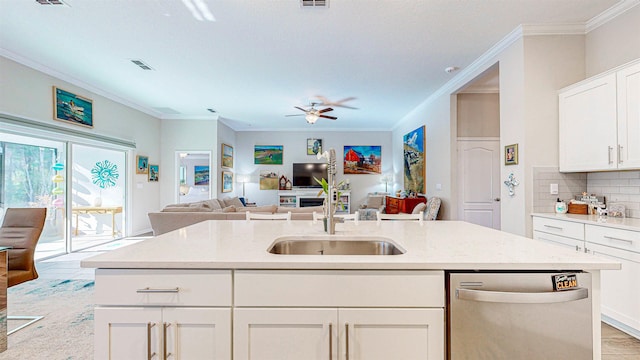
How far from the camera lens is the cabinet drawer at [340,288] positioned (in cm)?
116

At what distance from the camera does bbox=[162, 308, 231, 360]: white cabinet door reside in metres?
1.16

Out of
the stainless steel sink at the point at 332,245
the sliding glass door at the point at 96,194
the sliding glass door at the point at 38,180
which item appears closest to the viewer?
the stainless steel sink at the point at 332,245

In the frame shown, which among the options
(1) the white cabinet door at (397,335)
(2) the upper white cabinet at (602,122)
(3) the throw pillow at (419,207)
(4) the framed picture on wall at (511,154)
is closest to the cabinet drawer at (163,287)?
(1) the white cabinet door at (397,335)

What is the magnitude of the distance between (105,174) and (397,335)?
21.4 feet

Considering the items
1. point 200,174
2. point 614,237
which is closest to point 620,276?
→ point 614,237

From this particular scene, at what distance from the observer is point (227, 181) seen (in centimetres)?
804

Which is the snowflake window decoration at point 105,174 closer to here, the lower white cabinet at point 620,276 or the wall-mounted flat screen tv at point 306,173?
the wall-mounted flat screen tv at point 306,173

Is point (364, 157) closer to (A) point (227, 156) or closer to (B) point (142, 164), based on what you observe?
(A) point (227, 156)

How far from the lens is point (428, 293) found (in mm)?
1155

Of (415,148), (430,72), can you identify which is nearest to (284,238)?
(430,72)

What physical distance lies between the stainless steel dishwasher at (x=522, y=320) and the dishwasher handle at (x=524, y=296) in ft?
0.03

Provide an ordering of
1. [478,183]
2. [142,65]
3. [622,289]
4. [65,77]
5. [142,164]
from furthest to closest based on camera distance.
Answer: [142,164] < [478,183] < [65,77] < [142,65] < [622,289]

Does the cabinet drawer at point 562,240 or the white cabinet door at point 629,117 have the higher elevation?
the white cabinet door at point 629,117

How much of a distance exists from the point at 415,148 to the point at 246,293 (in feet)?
19.6
